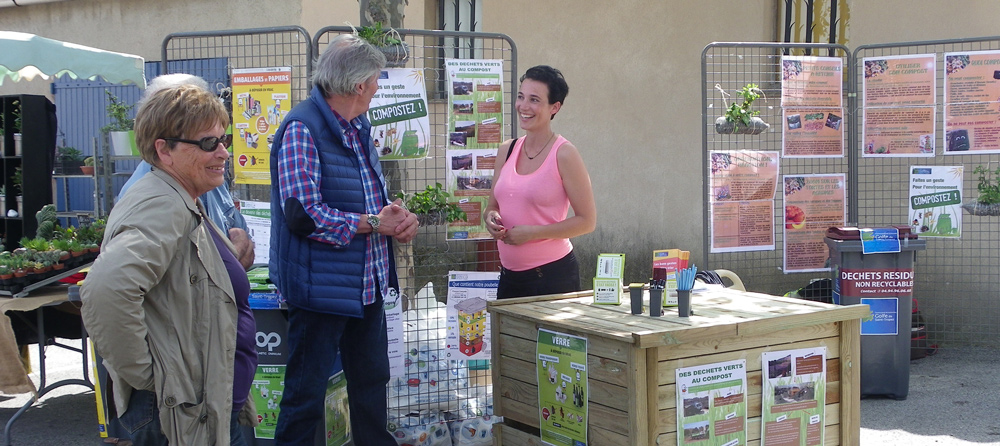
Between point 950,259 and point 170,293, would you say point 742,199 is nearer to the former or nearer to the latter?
point 950,259

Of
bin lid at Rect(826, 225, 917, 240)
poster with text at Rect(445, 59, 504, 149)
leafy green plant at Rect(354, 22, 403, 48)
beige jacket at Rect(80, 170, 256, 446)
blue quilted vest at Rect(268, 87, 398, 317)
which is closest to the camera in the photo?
beige jacket at Rect(80, 170, 256, 446)

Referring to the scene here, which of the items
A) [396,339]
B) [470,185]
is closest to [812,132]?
[470,185]

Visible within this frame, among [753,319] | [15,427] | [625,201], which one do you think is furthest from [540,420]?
[625,201]

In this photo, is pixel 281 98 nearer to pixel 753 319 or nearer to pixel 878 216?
pixel 753 319

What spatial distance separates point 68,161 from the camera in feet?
32.5

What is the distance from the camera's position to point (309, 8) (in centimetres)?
827

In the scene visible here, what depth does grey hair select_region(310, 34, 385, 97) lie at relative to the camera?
3256 millimetres

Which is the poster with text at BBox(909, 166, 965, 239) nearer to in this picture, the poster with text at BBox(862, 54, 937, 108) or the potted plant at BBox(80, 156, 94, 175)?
the poster with text at BBox(862, 54, 937, 108)

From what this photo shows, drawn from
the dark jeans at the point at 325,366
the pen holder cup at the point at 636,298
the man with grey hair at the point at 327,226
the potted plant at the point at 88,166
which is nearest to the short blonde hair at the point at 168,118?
the man with grey hair at the point at 327,226

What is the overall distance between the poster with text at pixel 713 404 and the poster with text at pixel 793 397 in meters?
0.11

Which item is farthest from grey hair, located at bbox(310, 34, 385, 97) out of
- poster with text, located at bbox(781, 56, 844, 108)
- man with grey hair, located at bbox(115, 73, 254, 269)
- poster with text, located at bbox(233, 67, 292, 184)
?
poster with text, located at bbox(781, 56, 844, 108)

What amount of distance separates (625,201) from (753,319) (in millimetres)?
5221

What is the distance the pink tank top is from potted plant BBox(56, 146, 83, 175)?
7.83m

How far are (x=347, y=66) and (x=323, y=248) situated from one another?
0.72 metres
